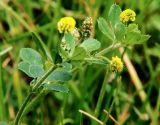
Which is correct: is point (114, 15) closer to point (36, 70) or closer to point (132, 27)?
point (132, 27)

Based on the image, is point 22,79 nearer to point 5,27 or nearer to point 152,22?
point 5,27

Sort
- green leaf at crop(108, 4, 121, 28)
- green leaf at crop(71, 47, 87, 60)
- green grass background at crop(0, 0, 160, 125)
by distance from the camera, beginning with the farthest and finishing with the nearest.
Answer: green grass background at crop(0, 0, 160, 125) < green leaf at crop(108, 4, 121, 28) < green leaf at crop(71, 47, 87, 60)

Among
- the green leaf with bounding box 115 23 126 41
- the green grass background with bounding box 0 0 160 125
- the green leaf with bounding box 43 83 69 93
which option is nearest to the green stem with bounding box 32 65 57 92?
the green leaf with bounding box 43 83 69 93

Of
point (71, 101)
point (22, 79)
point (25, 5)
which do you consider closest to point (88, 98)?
point (71, 101)

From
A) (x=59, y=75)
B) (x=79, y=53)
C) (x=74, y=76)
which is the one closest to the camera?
(x=79, y=53)

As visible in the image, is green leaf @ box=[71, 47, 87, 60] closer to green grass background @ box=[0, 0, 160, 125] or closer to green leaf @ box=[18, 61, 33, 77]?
green leaf @ box=[18, 61, 33, 77]

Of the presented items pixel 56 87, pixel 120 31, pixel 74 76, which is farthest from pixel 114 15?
pixel 74 76
